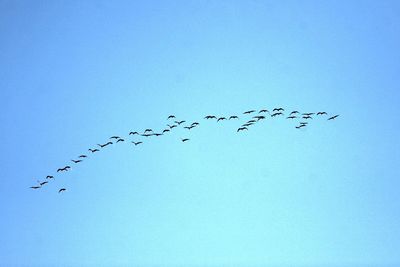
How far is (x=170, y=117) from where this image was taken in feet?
300

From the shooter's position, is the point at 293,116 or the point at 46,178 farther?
the point at 46,178

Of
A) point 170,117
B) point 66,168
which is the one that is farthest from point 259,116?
point 66,168

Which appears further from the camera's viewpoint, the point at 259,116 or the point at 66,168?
the point at 66,168

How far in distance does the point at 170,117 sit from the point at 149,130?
11.9ft

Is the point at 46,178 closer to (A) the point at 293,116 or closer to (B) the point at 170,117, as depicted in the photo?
(B) the point at 170,117

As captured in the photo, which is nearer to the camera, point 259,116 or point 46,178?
point 259,116

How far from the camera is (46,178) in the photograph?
95250 millimetres

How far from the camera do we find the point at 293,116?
8831 cm

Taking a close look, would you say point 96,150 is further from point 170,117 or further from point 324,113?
point 324,113

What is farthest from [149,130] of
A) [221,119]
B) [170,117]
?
[221,119]

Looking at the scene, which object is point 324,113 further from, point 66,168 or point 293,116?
point 66,168

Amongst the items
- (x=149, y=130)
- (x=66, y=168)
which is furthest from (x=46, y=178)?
(x=149, y=130)

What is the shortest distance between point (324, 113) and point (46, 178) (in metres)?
41.9

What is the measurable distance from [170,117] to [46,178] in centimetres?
2110
